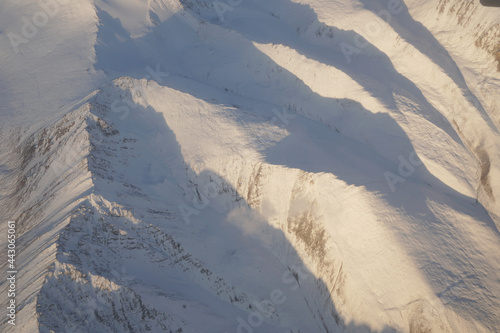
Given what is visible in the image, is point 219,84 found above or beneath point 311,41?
beneath

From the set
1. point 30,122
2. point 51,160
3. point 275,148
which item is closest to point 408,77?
point 275,148

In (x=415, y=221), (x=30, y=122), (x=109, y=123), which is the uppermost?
(x=415, y=221)

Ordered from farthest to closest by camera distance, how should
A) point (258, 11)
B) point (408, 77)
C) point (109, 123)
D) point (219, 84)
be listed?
point (258, 11) < point (219, 84) < point (408, 77) < point (109, 123)

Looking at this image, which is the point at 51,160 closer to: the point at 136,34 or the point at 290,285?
the point at 136,34

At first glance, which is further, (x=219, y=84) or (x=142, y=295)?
(x=219, y=84)

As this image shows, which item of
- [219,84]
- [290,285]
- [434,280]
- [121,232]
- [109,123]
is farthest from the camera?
[219,84]

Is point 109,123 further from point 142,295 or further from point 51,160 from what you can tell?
point 142,295

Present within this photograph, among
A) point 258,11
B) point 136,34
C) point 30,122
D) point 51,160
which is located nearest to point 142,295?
point 51,160
